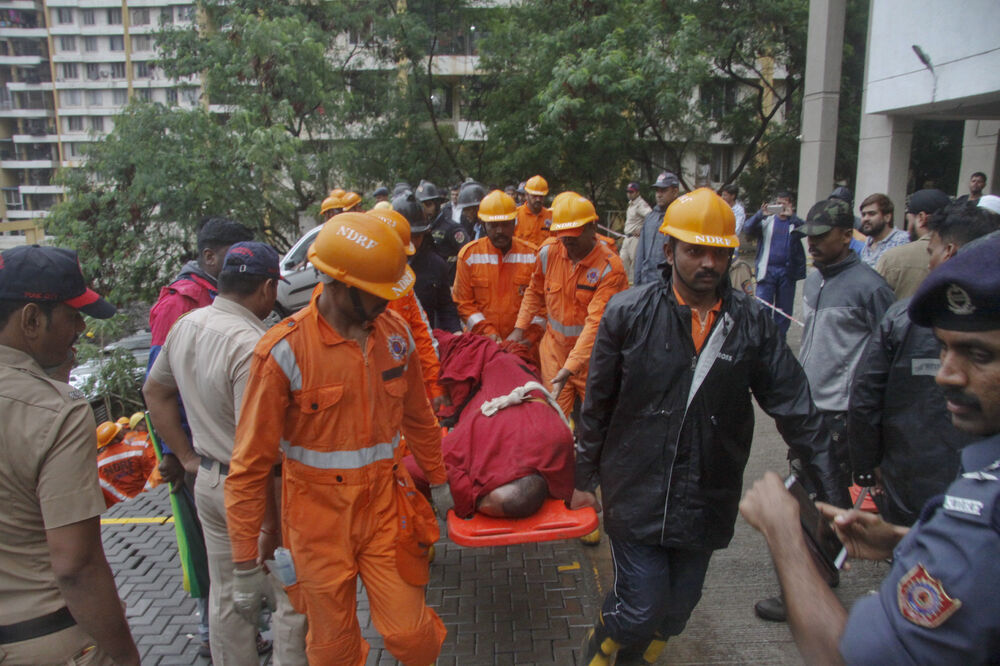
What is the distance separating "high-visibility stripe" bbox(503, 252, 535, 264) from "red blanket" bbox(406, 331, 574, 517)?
152 centimetres

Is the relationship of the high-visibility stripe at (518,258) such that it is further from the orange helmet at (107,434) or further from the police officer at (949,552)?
the police officer at (949,552)

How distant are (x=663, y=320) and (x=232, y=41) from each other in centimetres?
1250

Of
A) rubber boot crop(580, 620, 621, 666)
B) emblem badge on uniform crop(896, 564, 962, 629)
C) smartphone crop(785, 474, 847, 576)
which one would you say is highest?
emblem badge on uniform crop(896, 564, 962, 629)

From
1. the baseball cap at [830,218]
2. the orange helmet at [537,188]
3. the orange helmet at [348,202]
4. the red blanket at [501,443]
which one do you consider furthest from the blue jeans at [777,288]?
the red blanket at [501,443]

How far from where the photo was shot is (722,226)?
9.19ft

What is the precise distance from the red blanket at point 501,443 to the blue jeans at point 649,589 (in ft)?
1.96

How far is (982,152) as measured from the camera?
532 inches

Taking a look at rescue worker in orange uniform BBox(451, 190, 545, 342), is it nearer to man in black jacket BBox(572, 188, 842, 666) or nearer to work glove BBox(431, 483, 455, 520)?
work glove BBox(431, 483, 455, 520)

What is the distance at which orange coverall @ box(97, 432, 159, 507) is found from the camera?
3.41 metres

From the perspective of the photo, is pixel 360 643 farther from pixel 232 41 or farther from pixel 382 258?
pixel 232 41

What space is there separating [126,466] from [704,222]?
319 cm

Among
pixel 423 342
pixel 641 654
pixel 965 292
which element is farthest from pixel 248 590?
pixel 965 292

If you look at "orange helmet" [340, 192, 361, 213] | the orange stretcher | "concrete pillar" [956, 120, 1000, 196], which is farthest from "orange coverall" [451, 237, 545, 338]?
"concrete pillar" [956, 120, 1000, 196]

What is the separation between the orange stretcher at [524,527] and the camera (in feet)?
10.4
